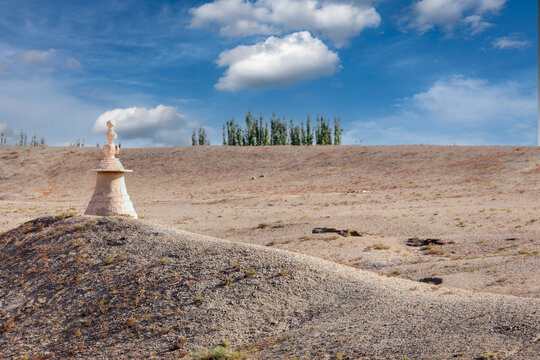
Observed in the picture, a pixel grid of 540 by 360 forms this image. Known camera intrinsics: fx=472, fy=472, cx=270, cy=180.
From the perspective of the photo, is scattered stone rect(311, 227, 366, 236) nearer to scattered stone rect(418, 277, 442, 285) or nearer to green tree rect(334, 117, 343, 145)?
scattered stone rect(418, 277, 442, 285)

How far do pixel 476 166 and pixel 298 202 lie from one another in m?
22.7

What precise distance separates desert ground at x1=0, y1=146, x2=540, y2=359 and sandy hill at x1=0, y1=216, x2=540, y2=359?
0.06m

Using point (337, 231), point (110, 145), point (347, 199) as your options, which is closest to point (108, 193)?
point (110, 145)

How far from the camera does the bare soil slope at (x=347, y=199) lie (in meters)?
18.9

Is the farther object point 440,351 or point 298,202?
point 298,202

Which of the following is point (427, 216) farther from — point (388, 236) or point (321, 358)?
point (321, 358)

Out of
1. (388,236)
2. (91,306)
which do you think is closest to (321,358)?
(91,306)

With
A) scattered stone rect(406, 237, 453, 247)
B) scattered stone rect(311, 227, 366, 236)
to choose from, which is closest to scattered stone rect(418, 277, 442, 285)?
scattered stone rect(406, 237, 453, 247)

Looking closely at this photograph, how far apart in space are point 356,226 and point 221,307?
55.0 feet

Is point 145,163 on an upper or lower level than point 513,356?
upper

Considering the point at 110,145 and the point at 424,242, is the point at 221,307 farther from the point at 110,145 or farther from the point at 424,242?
the point at 424,242

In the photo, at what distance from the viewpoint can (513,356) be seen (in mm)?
7379

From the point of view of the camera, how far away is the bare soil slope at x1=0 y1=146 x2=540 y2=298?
61.9 ft

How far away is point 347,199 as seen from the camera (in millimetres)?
38750
